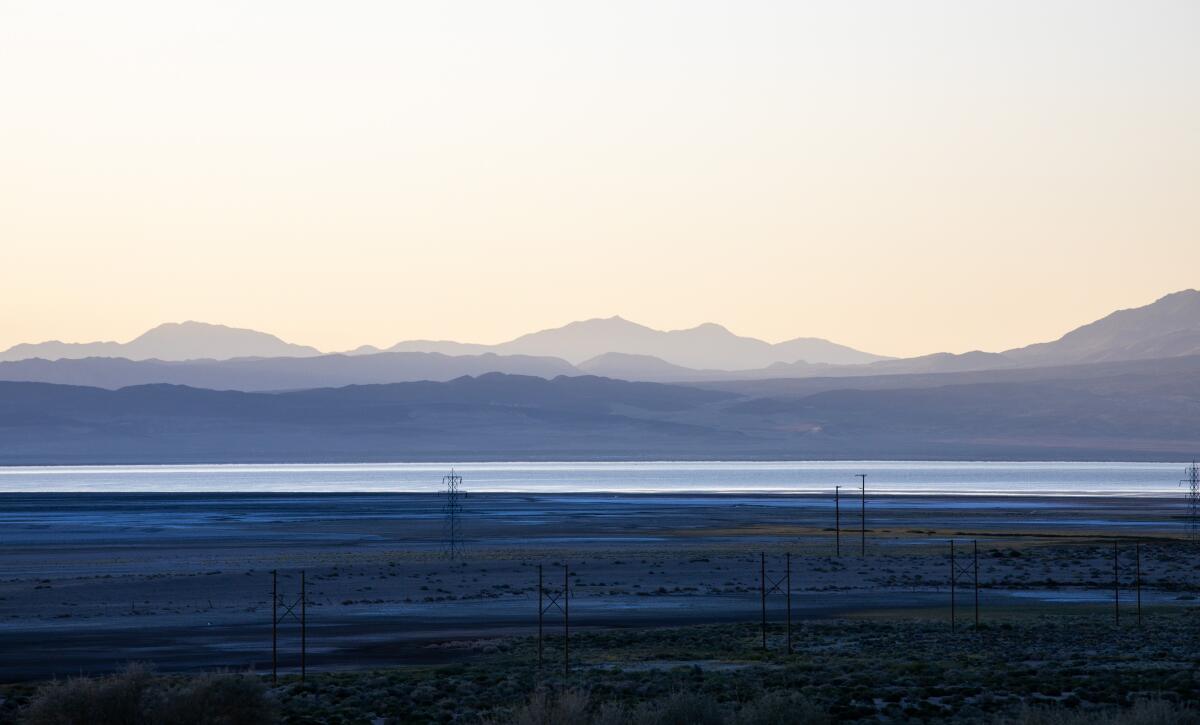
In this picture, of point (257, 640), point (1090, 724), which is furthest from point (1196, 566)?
point (1090, 724)

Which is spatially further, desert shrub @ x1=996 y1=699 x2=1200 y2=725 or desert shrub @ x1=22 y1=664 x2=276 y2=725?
desert shrub @ x1=22 y1=664 x2=276 y2=725

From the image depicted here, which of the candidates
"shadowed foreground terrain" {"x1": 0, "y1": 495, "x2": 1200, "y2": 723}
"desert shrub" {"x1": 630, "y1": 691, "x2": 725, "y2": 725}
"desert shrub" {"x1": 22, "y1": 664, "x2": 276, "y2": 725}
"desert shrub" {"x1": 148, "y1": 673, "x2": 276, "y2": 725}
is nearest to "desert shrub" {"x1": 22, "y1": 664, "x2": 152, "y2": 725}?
"desert shrub" {"x1": 22, "y1": 664, "x2": 276, "y2": 725}

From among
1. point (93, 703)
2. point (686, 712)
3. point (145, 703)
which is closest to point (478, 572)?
point (145, 703)

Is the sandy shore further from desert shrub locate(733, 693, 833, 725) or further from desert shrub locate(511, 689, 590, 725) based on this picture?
desert shrub locate(733, 693, 833, 725)

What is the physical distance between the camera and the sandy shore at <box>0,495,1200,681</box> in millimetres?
41031

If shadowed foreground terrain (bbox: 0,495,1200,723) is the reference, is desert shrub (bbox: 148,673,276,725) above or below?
above

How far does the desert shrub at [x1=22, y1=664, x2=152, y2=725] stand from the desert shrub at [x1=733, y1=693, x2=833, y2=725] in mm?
8344

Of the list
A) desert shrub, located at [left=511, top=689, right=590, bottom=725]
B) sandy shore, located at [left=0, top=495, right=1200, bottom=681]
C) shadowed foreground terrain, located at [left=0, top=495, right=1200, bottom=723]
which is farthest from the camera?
sandy shore, located at [left=0, top=495, right=1200, bottom=681]

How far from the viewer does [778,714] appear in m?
23.2

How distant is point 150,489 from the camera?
468 ft

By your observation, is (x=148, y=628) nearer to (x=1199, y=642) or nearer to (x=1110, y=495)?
(x=1199, y=642)

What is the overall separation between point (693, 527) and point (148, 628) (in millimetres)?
48257

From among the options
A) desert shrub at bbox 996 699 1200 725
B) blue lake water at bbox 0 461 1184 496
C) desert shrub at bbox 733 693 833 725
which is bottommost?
blue lake water at bbox 0 461 1184 496

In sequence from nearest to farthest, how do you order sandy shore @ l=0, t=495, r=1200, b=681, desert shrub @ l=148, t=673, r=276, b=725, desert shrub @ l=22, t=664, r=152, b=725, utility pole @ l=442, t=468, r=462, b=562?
desert shrub @ l=22, t=664, r=152, b=725
desert shrub @ l=148, t=673, r=276, b=725
sandy shore @ l=0, t=495, r=1200, b=681
utility pole @ l=442, t=468, r=462, b=562
